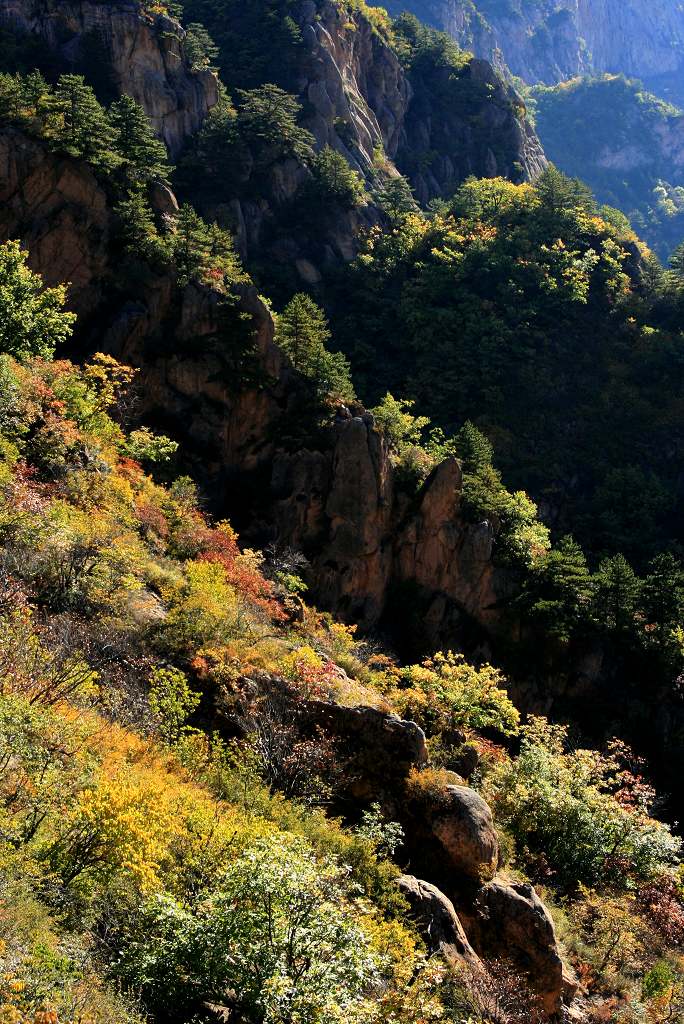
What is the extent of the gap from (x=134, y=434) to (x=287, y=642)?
495 inches

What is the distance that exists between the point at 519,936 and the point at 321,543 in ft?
67.0

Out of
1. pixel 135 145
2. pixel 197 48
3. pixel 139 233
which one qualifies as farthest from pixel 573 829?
pixel 197 48

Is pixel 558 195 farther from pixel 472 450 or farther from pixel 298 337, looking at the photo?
pixel 298 337

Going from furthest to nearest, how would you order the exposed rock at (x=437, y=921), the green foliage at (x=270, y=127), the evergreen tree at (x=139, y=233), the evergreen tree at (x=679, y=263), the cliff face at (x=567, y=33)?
the cliff face at (x=567, y=33) < the evergreen tree at (x=679, y=263) < the green foliage at (x=270, y=127) < the evergreen tree at (x=139, y=233) < the exposed rock at (x=437, y=921)

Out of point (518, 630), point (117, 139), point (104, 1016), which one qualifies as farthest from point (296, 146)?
point (104, 1016)

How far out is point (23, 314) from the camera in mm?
24641

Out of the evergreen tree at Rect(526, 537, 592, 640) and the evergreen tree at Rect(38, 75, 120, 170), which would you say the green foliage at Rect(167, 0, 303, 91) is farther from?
the evergreen tree at Rect(526, 537, 592, 640)

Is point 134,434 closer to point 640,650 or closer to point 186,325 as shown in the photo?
point 186,325

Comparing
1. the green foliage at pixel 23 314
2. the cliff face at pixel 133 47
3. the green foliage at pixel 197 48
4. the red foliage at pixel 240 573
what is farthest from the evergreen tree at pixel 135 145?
the red foliage at pixel 240 573

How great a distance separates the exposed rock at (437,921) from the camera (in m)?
11.4

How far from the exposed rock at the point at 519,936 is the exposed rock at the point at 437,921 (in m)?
0.66

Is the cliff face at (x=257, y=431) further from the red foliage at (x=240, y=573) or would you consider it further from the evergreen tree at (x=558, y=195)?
the evergreen tree at (x=558, y=195)

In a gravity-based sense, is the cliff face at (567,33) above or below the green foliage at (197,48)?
above

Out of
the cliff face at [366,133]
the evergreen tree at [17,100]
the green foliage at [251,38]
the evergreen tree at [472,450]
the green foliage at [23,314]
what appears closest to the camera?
the green foliage at [23,314]
